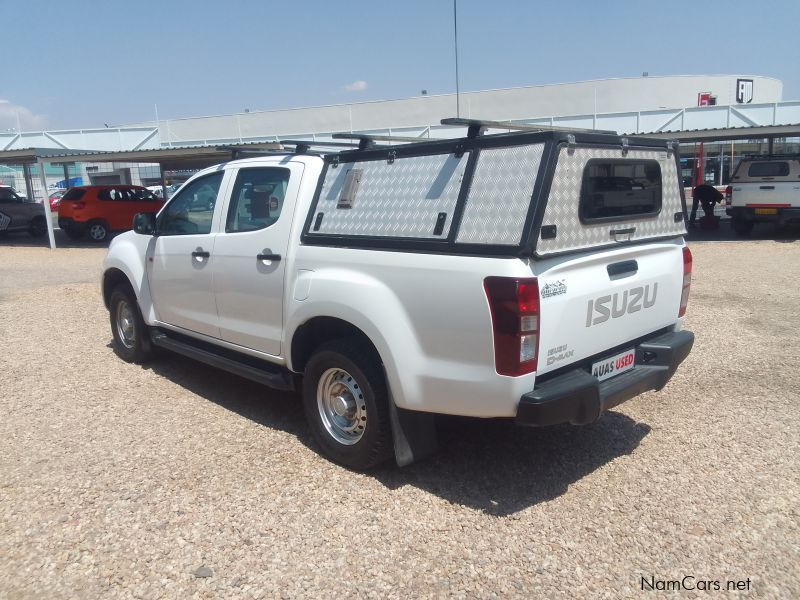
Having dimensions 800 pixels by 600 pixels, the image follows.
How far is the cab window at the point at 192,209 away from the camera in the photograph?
204 inches

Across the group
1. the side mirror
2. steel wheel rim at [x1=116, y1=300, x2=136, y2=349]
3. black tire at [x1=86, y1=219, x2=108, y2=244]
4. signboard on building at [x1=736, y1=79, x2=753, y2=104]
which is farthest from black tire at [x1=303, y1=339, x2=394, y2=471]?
signboard on building at [x1=736, y1=79, x2=753, y2=104]

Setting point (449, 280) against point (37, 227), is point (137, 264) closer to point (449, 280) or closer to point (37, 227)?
point (449, 280)

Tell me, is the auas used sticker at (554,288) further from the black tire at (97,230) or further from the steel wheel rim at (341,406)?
the black tire at (97,230)

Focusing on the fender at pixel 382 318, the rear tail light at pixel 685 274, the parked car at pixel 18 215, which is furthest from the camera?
the parked car at pixel 18 215

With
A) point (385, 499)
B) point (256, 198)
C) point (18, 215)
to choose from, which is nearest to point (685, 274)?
point (385, 499)

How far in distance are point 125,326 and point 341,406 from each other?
3.56m

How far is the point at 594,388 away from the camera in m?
3.45

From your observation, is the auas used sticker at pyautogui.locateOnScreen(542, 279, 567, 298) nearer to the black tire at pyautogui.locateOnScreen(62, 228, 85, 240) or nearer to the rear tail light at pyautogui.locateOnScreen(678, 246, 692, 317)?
the rear tail light at pyautogui.locateOnScreen(678, 246, 692, 317)

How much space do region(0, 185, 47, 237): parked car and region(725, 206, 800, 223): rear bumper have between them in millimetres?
22462

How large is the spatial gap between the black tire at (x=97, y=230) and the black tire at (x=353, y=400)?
18.9 m

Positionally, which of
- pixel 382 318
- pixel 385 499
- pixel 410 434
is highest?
pixel 382 318

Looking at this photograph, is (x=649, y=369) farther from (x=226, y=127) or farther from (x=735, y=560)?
(x=226, y=127)

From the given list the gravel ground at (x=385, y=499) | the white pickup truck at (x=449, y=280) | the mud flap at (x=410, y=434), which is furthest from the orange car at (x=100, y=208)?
the mud flap at (x=410, y=434)

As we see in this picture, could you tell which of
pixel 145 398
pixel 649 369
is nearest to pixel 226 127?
pixel 145 398
